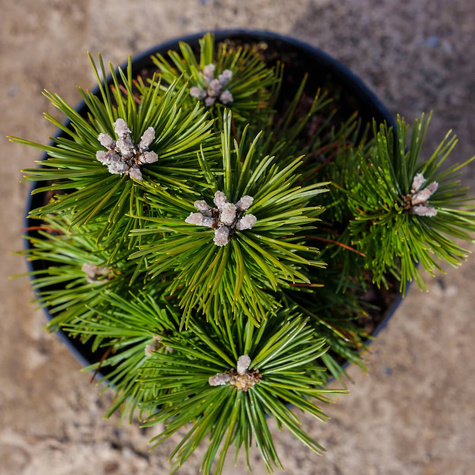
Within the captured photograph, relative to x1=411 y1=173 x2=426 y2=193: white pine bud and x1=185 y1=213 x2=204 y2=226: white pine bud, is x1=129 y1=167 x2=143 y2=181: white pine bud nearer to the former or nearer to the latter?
x1=185 y1=213 x2=204 y2=226: white pine bud

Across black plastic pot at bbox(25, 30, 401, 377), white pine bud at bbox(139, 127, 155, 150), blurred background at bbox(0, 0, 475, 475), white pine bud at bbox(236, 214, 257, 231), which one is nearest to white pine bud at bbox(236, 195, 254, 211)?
white pine bud at bbox(236, 214, 257, 231)

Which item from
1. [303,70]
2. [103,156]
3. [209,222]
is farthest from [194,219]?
[303,70]

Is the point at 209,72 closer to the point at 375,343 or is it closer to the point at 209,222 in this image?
the point at 209,222

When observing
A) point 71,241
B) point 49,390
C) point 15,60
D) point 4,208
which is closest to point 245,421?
point 71,241

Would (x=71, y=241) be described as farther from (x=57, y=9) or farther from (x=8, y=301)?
(x=57, y=9)

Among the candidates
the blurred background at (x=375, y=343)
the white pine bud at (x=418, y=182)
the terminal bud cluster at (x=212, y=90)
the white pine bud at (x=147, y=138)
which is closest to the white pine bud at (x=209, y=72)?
the terminal bud cluster at (x=212, y=90)

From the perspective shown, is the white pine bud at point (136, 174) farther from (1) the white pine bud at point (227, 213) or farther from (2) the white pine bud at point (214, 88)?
(2) the white pine bud at point (214, 88)
